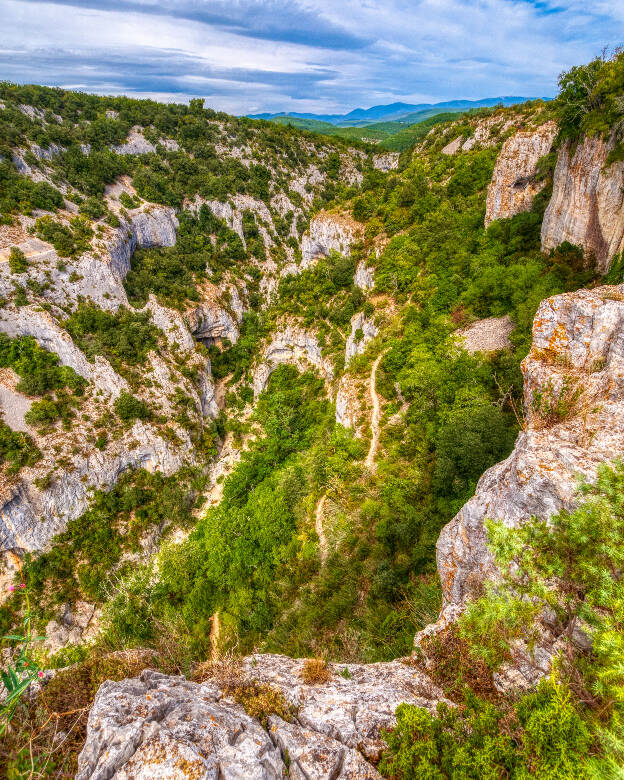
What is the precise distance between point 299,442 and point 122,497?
19.6 metres

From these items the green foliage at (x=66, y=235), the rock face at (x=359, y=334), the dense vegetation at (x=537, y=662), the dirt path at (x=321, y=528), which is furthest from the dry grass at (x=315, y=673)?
the green foliage at (x=66, y=235)

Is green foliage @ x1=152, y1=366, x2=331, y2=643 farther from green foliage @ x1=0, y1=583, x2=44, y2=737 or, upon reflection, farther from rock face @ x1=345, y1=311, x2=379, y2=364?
green foliage @ x1=0, y1=583, x2=44, y2=737

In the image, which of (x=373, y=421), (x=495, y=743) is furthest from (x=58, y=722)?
(x=373, y=421)

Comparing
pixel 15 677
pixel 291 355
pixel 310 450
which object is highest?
pixel 15 677

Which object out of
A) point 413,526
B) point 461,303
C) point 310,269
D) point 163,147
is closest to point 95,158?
point 163,147

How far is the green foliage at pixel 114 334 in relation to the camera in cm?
3947

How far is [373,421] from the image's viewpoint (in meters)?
27.9

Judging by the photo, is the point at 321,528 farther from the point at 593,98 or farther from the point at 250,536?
the point at 593,98

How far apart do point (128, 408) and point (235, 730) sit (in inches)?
1475

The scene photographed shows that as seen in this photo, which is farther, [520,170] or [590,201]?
[520,170]

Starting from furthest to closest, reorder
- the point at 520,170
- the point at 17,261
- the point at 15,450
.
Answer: the point at 17,261
the point at 15,450
the point at 520,170

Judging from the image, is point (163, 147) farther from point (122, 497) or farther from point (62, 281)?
point (122, 497)

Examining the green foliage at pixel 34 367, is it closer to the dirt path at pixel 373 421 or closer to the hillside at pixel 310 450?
the hillside at pixel 310 450

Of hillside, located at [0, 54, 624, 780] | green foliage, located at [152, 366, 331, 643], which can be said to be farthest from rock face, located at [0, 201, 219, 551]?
green foliage, located at [152, 366, 331, 643]
